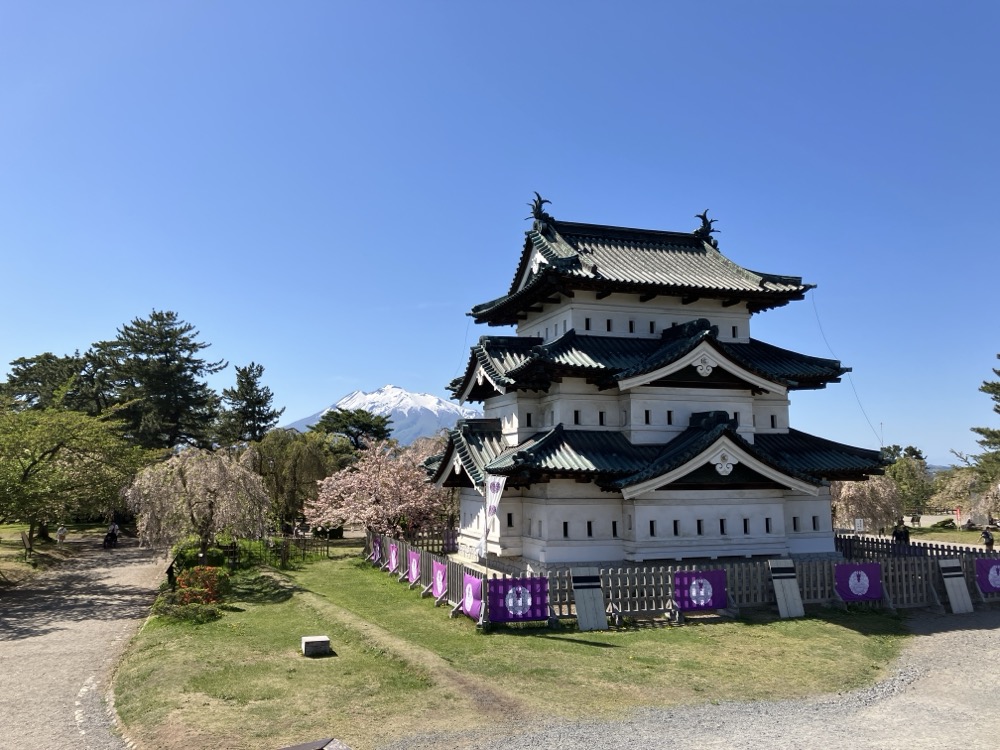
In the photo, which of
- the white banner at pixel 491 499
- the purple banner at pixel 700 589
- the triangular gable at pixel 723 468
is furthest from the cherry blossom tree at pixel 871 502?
the purple banner at pixel 700 589

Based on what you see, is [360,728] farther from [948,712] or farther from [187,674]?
[948,712]

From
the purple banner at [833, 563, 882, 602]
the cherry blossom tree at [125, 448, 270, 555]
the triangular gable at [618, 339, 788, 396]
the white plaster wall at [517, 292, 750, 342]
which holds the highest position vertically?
the white plaster wall at [517, 292, 750, 342]

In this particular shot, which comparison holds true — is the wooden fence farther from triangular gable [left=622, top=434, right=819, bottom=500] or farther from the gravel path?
triangular gable [left=622, top=434, right=819, bottom=500]

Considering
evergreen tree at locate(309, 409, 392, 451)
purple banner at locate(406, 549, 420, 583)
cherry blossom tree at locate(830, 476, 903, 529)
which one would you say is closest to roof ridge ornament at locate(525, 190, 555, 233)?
purple banner at locate(406, 549, 420, 583)

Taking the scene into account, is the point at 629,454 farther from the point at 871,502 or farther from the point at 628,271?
the point at 871,502

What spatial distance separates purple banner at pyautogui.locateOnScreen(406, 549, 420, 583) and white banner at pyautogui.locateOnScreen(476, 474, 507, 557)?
2.36 m

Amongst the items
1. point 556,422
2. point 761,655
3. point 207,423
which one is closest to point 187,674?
point 761,655

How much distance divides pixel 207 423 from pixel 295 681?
175 ft

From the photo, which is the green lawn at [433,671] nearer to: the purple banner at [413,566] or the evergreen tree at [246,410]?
the purple banner at [413,566]

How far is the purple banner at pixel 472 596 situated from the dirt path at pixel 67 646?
8.57m

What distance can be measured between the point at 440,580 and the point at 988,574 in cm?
1712

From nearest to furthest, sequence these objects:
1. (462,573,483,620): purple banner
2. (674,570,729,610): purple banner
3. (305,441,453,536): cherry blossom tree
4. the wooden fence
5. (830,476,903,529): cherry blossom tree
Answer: (462,573,483,620): purple banner, the wooden fence, (674,570,729,610): purple banner, (305,441,453,536): cherry blossom tree, (830,476,903,529): cherry blossom tree

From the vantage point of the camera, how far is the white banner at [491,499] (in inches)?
871

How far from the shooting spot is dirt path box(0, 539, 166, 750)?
463 inches
